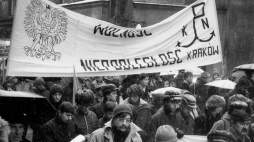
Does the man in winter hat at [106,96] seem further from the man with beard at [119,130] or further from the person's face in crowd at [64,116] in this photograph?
the man with beard at [119,130]

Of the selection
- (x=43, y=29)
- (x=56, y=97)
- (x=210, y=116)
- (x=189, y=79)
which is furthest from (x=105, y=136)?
(x=189, y=79)

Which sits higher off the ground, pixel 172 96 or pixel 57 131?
pixel 172 96

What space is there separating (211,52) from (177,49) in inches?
20.4

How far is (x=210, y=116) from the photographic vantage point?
8.02 m

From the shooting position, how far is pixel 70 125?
7191mm

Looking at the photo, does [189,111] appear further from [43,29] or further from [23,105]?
[23,105]

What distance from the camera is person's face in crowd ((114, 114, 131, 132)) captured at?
6.19m

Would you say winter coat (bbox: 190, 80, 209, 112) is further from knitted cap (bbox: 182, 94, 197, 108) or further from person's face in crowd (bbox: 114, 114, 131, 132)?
person's face in crowd (bbox: 114, 114, 131, 132)

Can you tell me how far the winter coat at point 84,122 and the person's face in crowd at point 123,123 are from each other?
1.27 meters

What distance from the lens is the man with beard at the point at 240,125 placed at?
630cm

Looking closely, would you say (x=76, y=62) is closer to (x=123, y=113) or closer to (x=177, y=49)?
(x=177, y=49)

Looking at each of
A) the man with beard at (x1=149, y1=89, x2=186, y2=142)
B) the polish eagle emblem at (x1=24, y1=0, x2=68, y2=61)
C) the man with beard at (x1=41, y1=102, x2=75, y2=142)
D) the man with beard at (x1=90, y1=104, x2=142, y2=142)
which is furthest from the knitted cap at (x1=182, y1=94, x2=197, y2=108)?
the man with beard at (x1=90, y1=104, x2=142, y2=142)

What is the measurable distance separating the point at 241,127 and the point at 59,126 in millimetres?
2137

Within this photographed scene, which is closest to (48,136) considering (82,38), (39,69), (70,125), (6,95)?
(70,125)
